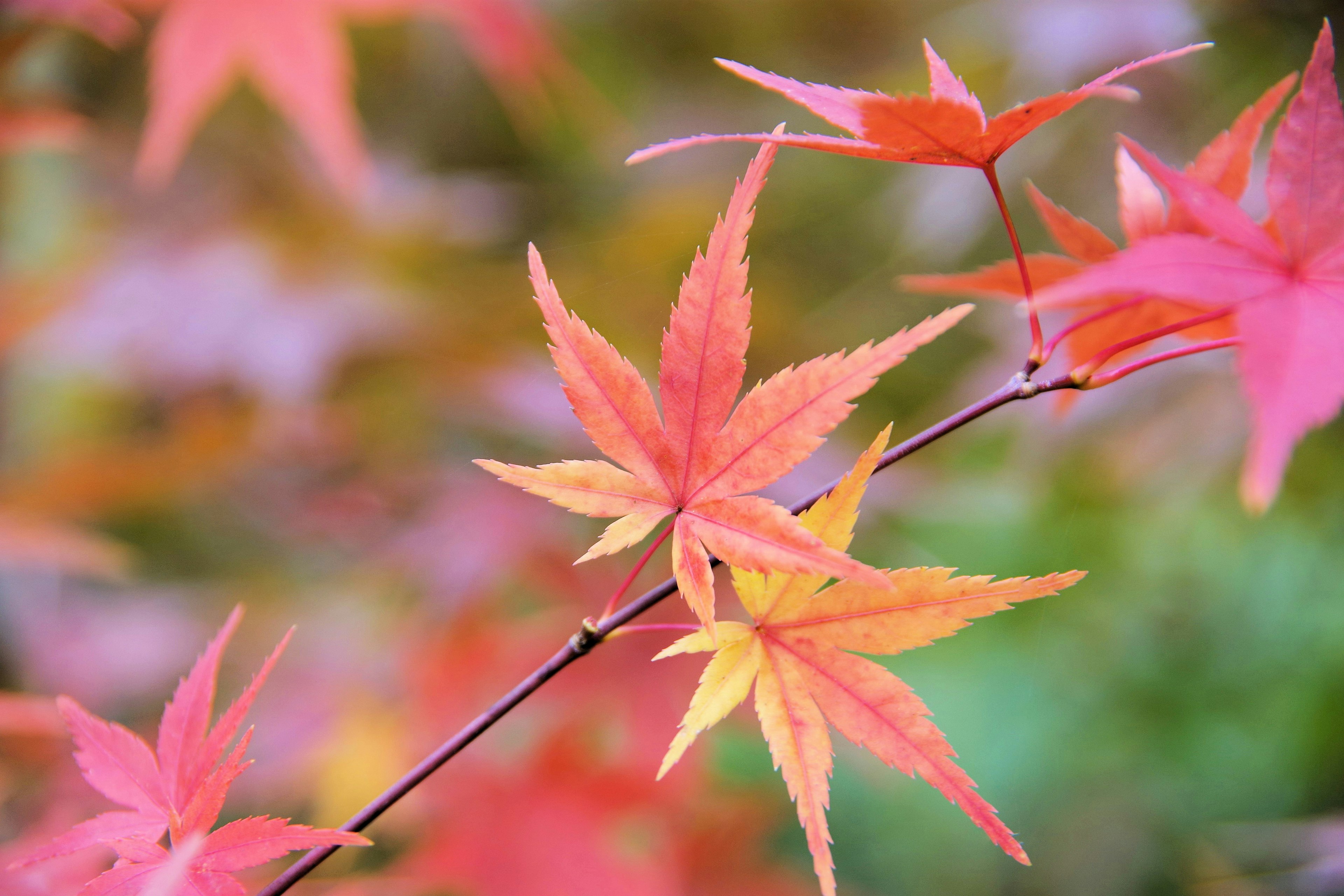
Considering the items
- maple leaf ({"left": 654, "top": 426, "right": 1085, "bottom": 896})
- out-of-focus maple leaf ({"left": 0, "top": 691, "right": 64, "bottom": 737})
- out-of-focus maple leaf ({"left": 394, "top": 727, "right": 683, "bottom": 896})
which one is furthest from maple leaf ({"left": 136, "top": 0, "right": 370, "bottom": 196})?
maple leaf ({"left": 654, "top": 426, "right": 1085, "bottom": 896})

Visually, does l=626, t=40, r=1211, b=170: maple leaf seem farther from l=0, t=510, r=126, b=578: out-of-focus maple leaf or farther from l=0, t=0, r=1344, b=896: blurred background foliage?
l=0, t=510, r=126, b=578: out-of-focus maple leaf

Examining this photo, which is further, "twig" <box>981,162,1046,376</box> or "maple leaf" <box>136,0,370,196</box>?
"maple leaf" <box>136,0,370,196</box>

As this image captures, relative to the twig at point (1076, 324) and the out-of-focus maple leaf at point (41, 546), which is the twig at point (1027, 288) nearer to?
the twig at point (1076, 324)

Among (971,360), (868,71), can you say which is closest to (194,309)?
(971,360)

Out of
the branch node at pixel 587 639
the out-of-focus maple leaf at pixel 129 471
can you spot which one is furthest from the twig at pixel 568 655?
the out-of-focus maple leaf at pixel 129 471

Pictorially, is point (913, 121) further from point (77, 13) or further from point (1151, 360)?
point (77, 13)
